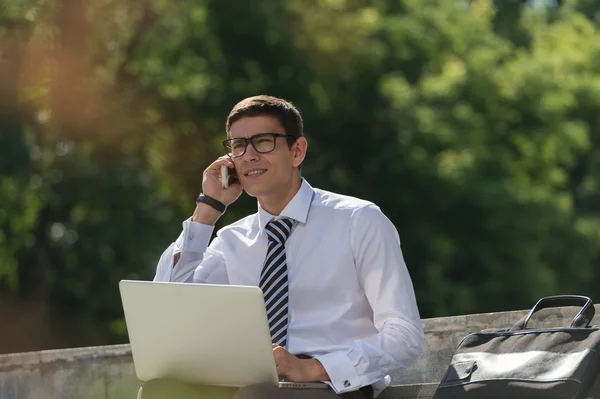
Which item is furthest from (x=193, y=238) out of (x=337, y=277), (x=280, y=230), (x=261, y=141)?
(x=337, y=277)

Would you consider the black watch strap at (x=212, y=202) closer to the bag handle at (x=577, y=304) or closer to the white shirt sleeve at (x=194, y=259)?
the white shirt sleeve at (x=194, y=259)

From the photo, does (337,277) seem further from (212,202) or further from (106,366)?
(106,366)

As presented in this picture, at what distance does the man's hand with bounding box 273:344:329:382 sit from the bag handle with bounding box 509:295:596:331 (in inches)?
21.6

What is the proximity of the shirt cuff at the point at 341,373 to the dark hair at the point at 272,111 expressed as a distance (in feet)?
2.48

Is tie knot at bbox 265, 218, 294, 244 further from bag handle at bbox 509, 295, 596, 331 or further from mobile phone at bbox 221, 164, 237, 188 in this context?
bag handle at bbox 509, 295, 596, 331

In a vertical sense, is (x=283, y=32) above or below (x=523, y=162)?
above

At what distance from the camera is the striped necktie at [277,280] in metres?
3.50

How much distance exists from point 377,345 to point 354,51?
15.0 metres

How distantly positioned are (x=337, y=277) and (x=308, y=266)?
0.11 metres

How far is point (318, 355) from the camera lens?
340 cm

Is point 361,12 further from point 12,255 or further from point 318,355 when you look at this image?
point 318,355

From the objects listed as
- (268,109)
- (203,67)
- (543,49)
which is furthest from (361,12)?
(268,109)

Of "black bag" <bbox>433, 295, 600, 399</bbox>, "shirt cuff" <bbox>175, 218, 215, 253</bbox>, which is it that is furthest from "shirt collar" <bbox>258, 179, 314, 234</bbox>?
"black bag" <bbox>433, 295, 600, 399</bbox>

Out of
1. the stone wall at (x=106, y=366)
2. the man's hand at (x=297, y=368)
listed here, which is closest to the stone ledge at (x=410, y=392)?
the man's hand at (x=297, y=368)
